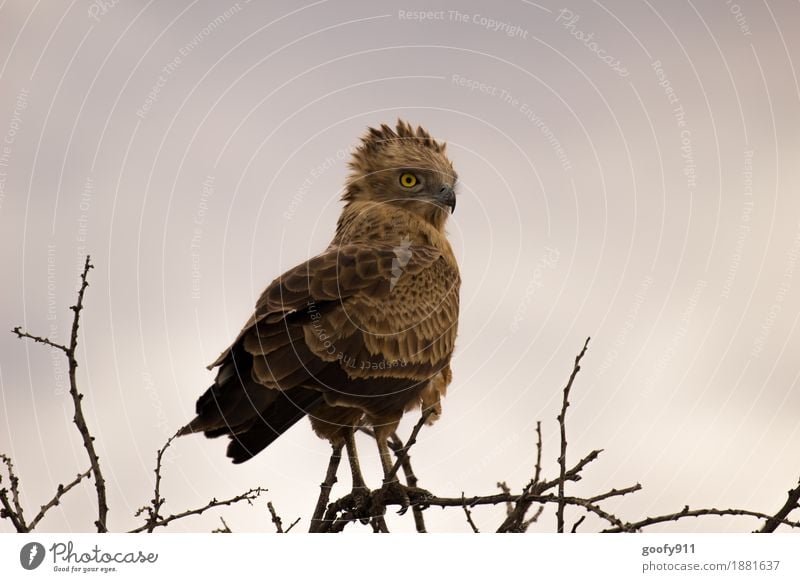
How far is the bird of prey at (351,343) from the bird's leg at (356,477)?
1 centimetres

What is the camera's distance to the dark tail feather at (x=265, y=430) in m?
6.06

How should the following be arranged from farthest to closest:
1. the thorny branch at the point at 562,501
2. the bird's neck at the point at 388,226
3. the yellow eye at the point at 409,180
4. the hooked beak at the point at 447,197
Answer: the yellow eye at the point at 409,180 < the hooked beak at the point at 447,197 < the bird's neck at the point at 388,226 < the thorny branch at the point at 562,501

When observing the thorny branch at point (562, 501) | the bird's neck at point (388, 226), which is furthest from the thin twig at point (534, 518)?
the bird's neck at point (388, 226)

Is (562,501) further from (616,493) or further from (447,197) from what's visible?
(447,197)

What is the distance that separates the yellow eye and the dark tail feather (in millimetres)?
2917

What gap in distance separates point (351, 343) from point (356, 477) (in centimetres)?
115

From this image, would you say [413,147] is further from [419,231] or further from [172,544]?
[172,544]

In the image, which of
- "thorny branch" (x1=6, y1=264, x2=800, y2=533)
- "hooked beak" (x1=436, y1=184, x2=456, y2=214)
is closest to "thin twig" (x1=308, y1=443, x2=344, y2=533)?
"thorny branch" (x1=6, y1=264, x2=800, y2=533)

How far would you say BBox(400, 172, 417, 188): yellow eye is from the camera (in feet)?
27.2

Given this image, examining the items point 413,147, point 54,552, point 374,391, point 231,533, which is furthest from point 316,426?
point 413,147

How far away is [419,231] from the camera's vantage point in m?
7.98

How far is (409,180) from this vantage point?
8312mm

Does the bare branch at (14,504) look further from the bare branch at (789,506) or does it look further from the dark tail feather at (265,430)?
the bare branch at (789,506)

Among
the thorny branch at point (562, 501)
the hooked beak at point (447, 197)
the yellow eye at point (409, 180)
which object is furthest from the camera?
the yellow eye at point (409, 180)
